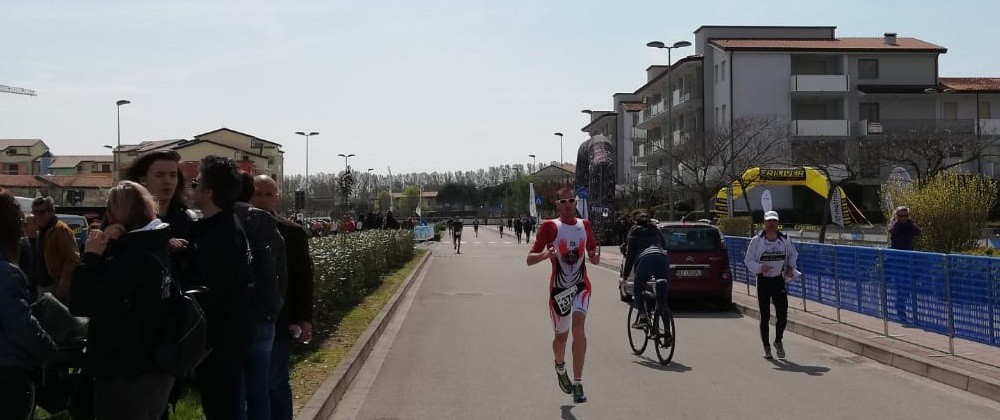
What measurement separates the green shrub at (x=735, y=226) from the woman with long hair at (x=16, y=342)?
36.8 m

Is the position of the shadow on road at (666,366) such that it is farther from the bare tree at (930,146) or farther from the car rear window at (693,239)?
the bare tree at (930,146)

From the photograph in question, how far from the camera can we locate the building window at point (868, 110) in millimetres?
60969

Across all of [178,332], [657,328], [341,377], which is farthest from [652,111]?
[178,332]

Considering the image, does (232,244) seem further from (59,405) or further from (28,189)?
(28,189)

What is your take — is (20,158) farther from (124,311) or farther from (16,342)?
(124,311)

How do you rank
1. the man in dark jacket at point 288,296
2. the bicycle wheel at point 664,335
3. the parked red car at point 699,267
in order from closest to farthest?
1. the man in dark jacket at point 288,296
2. the bicycle wheel at point 664,335
3. the parked red car at point 699,267

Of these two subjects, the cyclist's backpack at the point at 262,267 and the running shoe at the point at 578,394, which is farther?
the running shoe at the point at 578,394

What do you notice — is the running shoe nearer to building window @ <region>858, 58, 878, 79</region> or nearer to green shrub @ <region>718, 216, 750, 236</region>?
green shrub @ <region>718, 216, 750, 236</region>

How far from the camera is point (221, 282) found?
4777 millimetres

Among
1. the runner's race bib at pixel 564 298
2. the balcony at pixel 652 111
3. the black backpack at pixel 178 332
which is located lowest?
the runner's race bib at pixel 564 298

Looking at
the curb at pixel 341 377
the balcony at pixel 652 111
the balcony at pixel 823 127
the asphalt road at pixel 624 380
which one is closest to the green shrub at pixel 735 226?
the balcony at pixel 823 127

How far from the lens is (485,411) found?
812 centimetres

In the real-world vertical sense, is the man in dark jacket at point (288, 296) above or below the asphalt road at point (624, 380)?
above

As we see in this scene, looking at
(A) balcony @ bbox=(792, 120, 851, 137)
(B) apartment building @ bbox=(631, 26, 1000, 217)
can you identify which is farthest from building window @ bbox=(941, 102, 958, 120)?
(A) balcony @ bbox=(792, 120, 851, 137)
